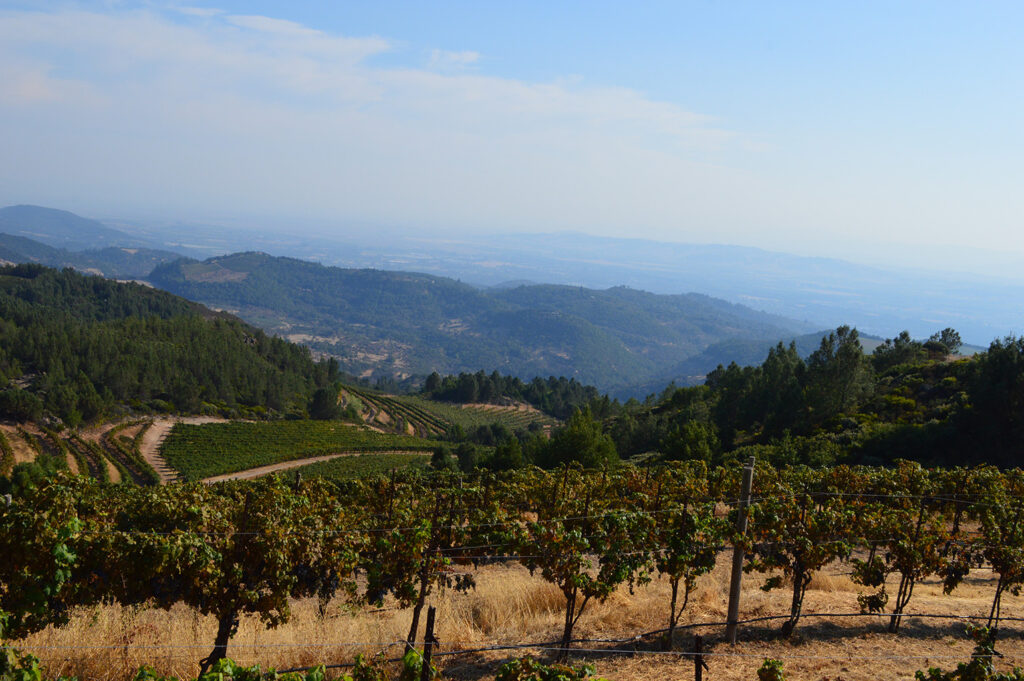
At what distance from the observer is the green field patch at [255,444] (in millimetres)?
50562

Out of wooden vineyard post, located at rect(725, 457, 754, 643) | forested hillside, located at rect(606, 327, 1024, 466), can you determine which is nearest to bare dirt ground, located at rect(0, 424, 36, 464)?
forested hillside, located at rect(606, 327, 1024, 466)

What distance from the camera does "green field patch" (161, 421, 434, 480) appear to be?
50562 millimetres

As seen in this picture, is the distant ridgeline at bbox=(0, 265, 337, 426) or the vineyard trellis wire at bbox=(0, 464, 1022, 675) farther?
the distant ridgeline at bbox=(0, 265, 337, 426)

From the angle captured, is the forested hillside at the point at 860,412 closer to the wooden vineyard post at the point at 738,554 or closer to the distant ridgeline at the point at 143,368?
the wooden vineyard post at the point at 738,554

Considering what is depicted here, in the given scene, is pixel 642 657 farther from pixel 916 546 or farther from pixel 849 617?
pixel 916 546

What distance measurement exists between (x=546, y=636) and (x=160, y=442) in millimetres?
58915

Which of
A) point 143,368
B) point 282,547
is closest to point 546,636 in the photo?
point 282,547

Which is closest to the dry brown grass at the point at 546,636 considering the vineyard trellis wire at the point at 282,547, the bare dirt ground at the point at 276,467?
the vineyard trellis wire at the point at 282,547

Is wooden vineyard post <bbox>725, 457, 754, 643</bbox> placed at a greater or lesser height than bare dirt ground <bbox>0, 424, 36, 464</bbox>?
greater

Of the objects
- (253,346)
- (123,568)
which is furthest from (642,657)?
(253,346)

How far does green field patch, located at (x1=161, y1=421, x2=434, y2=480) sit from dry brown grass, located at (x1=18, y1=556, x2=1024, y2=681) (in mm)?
40343

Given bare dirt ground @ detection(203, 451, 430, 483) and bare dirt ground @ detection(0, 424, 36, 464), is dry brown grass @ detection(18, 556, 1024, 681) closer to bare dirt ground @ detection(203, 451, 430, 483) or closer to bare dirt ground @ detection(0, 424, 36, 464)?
bare dirt ground @ detection(203, 451, 430, 483)

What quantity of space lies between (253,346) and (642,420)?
89376 mm

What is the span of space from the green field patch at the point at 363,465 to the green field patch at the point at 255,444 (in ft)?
11.9
